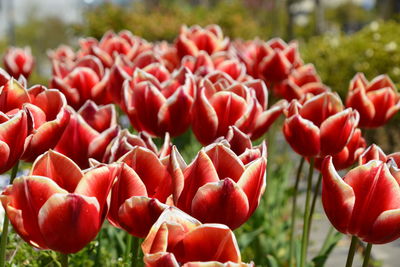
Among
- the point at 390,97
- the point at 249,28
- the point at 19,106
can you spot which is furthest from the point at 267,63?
the point at 249,28

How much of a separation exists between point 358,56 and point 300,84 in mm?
4387

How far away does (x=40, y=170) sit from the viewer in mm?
1205

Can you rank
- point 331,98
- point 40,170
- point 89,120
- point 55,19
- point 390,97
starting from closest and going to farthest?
1. point 40,170
2. point 89,120
3. point 331,98
4. point 390,97
5. point 55,19

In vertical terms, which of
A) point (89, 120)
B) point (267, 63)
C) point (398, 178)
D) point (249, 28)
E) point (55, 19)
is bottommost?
point (55, 19)

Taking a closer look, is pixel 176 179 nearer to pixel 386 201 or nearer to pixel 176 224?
pixel 176 224

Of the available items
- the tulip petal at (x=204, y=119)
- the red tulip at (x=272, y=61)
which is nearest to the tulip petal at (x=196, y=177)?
the tulip petal at (x=204, y=119)

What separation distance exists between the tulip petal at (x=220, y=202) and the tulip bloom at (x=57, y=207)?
0.17m

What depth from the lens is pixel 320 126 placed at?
6.24ft

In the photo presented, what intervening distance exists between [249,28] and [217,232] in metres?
15.6

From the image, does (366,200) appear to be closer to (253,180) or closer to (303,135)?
(253,180)

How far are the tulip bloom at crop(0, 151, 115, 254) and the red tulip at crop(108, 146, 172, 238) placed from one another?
0.05m

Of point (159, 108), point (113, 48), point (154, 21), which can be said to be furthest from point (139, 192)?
point (154, 21)

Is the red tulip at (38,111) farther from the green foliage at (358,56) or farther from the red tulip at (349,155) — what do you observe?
the green foliage at (358,56)

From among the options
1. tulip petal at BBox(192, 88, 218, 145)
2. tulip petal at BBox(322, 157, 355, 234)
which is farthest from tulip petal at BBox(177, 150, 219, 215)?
tulip petal at BBox(192, 88, 218, 145)
